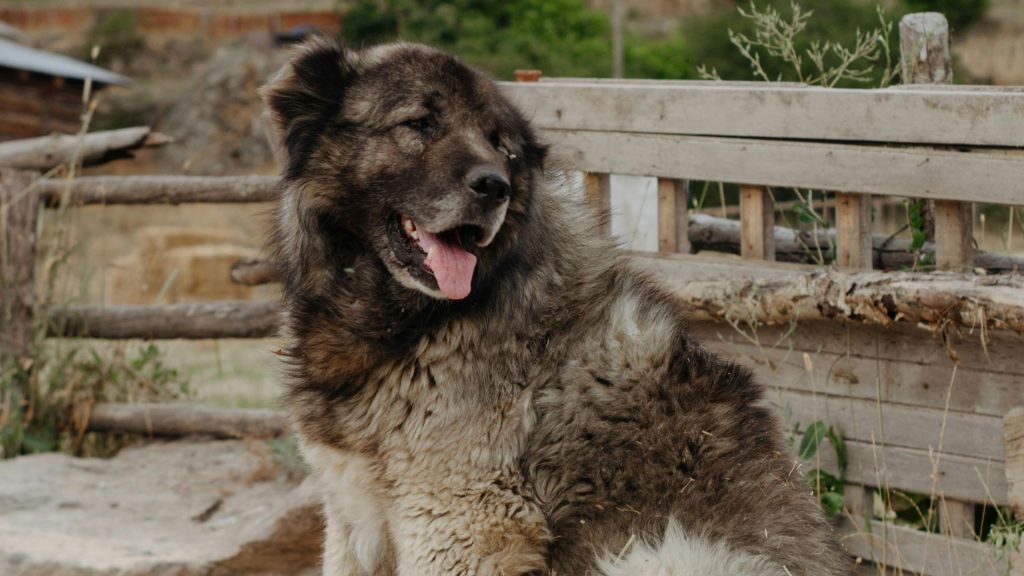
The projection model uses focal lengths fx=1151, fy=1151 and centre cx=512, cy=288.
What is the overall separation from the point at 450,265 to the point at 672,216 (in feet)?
6.30

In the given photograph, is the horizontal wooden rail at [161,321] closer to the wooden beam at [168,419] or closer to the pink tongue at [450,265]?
the wooden beam at [168,419]

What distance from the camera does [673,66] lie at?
943 inches

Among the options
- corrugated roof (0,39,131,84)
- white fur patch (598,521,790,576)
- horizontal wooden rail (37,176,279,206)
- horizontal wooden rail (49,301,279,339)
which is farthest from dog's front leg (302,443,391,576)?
corrugated roof (0,39,131,84)

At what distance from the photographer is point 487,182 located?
3.16 meters

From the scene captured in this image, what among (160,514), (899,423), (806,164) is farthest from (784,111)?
(160,514)

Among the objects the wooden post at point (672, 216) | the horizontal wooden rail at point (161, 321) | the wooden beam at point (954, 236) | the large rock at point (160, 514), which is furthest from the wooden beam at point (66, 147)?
the wooden beam at point (954, 236)

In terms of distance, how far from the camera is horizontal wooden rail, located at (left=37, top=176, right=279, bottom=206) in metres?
6.99

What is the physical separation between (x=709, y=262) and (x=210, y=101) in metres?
24.2

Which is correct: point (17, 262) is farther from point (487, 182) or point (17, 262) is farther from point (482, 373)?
point (487, 182)

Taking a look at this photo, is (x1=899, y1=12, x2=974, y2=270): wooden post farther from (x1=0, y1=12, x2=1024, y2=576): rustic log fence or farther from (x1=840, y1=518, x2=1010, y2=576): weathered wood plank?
(x1=840, y1=518, x2=1010, y2=576): weathered wood plank

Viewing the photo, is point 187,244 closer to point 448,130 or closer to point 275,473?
point 275,473

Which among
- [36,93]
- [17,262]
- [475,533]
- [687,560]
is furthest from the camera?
[36,93]

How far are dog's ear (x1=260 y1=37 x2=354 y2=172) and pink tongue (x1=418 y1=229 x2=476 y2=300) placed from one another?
476mm

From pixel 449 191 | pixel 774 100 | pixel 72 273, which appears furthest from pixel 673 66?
pixel 449 191
